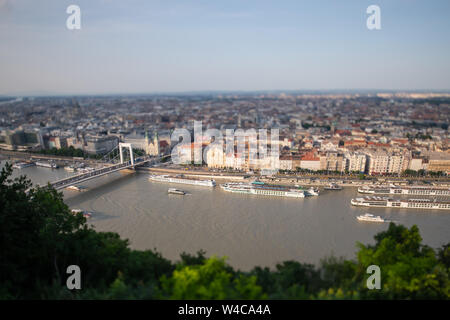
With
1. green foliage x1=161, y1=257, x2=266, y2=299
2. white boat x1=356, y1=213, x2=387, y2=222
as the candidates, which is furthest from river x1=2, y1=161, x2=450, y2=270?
green foliage x1=161, y1=257, x2=266, y2=299

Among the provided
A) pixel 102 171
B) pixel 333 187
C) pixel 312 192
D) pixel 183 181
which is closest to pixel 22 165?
pixel 102 171

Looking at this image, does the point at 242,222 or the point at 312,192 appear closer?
the point at 242,222

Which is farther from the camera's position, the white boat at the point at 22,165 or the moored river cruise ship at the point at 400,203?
the white boat at the point at 22,165

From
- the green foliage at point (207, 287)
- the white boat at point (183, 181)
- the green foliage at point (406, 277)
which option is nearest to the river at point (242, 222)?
the white boat at point (183, 181)

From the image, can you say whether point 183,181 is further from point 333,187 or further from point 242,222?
point 333,187

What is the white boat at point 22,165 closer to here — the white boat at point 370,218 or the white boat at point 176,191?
the white boat at point 176,191

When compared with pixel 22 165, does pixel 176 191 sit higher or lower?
lower
